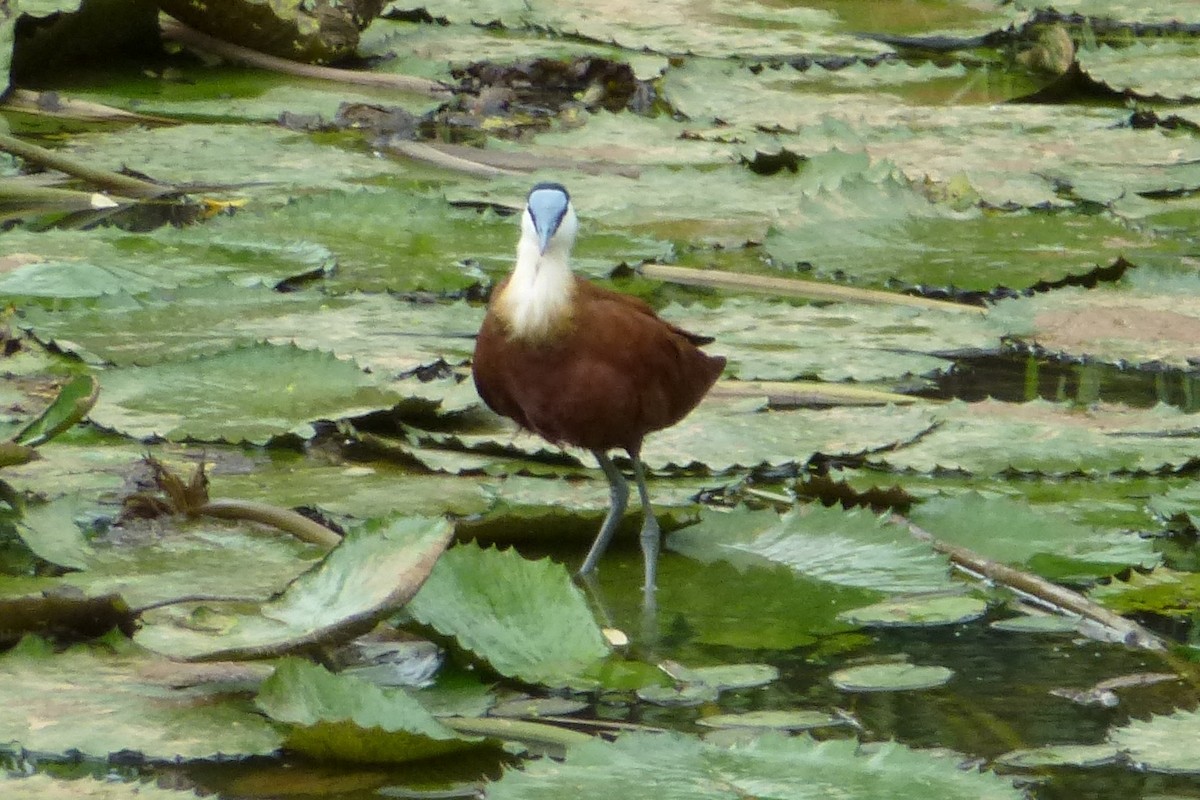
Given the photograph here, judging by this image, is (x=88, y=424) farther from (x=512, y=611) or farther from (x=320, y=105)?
(x=320, y=105)

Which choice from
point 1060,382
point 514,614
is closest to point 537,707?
point 514,614

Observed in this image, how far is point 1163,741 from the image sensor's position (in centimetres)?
189

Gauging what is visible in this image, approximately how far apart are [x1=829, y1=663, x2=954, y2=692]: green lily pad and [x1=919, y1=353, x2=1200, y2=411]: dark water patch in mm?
1086

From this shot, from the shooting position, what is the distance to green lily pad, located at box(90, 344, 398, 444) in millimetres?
2734

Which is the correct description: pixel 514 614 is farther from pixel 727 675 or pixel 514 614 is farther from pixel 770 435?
pixel 770 435

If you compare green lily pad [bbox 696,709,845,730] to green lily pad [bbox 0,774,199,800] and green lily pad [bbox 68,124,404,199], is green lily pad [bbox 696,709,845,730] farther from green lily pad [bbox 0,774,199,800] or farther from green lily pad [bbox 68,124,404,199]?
green lily pad [bbox 68,124,404,199]

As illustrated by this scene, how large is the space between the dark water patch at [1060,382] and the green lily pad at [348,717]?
1.56 m

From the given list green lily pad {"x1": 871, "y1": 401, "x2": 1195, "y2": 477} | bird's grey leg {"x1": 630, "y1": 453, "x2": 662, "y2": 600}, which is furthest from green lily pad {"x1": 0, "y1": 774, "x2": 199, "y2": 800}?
green lily pad {"x1": 871, "y1": 401, "x2": 1195, "y2": 477}

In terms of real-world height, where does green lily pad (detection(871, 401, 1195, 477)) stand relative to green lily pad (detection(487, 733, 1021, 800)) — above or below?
above

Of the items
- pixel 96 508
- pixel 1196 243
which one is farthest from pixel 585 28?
pixel 96 508

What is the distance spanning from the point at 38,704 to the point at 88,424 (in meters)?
0.98

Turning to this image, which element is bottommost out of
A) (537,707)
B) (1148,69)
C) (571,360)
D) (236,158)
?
(537,707)

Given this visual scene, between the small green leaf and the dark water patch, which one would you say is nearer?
the small green leaf

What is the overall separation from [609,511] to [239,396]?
0.64 metres
